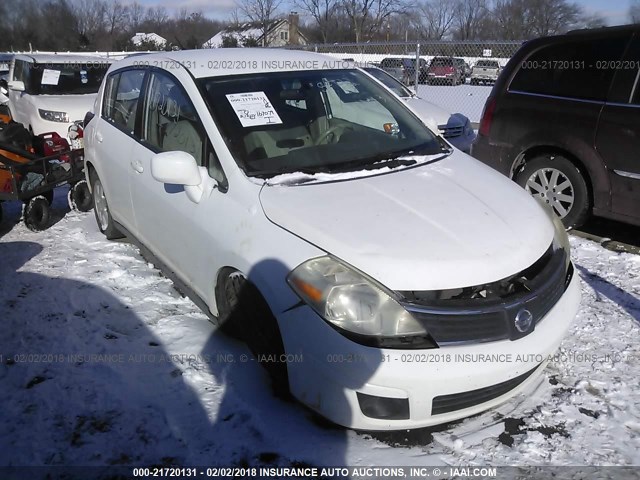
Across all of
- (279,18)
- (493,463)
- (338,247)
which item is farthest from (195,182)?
(279,18)

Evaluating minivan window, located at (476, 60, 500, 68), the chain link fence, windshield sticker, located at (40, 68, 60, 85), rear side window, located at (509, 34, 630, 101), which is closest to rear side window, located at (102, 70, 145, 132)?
rear side window, located at (509, 34, 630, 101)

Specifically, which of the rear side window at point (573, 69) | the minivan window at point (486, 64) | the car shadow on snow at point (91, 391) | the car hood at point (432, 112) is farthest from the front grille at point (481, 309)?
the minivan window at point (486, 64)

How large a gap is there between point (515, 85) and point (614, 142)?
1.29m

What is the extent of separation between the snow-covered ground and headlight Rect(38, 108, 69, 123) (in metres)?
5.33

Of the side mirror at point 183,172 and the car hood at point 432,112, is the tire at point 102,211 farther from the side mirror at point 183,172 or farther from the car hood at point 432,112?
the car hood at point 432,112

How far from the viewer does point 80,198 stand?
626 centimetres

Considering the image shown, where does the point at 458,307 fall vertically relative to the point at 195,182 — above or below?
below

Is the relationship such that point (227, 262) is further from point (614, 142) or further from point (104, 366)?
point (614, 142)

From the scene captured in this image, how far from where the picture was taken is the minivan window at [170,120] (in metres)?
3.25

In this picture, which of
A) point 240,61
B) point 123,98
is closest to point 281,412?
point 240,61

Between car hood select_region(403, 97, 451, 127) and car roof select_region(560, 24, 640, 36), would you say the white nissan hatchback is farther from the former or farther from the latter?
car hood select_region(403, 97, 451, 127)

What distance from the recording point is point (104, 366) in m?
3.15

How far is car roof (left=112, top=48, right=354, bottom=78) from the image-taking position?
3.46 meters

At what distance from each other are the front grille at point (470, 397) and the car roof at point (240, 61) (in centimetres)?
234
